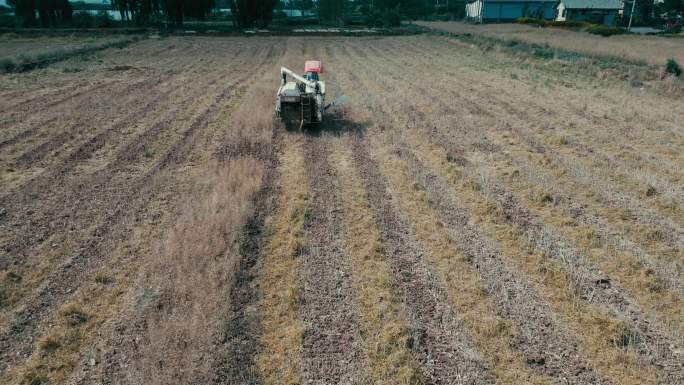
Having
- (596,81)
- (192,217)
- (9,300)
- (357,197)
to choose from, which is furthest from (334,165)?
(596,81)

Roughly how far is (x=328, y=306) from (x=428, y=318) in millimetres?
1211

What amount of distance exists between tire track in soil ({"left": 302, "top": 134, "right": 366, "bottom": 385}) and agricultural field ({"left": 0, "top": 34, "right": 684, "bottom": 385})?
Answer: 26mm

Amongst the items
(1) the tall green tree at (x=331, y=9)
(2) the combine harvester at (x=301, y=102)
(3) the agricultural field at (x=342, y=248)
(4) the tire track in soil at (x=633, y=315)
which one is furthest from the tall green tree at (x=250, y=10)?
(4) the tire track in soil at (x=633, y=315)

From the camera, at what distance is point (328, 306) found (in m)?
5.37

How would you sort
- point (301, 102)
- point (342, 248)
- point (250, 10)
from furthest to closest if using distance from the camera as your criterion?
point (250, 10) < point (301, 102) < point (342, 248)

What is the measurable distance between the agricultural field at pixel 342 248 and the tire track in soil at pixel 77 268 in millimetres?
31

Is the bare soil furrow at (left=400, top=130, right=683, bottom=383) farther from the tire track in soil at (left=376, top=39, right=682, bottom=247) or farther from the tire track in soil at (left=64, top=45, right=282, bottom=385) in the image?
the tire track in soil at (left=64, top=45, right=282, bottom=385)

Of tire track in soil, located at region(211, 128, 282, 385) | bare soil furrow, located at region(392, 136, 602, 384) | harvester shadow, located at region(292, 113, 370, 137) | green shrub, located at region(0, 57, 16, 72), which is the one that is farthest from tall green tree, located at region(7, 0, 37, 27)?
bare soil furrow, located at region(392, 136, 602, 384)

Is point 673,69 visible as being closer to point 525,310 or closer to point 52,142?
point 525,310

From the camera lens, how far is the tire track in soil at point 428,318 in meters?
4.41

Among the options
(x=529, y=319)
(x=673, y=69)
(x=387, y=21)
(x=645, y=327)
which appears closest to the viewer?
(x=645, y=327)

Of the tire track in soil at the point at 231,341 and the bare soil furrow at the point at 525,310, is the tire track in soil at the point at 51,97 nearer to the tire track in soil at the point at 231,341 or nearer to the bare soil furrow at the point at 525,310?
the tire track in soil at the point at 231,341

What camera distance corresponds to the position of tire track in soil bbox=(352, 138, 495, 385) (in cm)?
441

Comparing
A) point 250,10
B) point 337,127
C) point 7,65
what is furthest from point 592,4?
point 7,65
